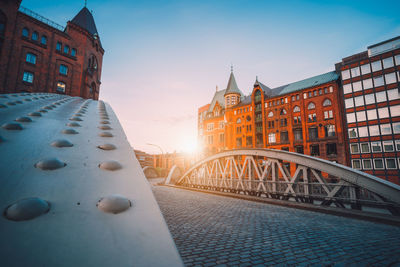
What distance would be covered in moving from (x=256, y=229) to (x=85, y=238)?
475 cm

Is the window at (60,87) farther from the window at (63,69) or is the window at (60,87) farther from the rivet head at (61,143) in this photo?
the rivet head at (61,143)

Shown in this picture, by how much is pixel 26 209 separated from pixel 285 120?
37.8 meters

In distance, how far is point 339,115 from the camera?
96.4 feet

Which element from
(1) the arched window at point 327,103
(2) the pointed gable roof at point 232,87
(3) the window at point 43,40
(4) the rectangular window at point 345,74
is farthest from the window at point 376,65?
(3) the window at point 43,40

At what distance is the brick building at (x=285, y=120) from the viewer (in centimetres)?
2986

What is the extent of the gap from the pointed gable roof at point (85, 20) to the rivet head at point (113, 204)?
3553 cm

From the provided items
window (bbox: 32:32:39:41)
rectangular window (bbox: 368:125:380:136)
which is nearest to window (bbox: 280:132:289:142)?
rectangular window (bbox: 368:125:380:136)

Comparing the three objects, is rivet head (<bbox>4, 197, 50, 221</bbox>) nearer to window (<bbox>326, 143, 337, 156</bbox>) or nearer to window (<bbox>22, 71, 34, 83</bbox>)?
window (<bbox>22, 71, 34, 83</bbox>)

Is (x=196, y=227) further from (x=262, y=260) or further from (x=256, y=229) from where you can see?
(x=262, y=260)

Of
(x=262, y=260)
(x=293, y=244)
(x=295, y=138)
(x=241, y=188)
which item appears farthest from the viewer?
(x=295, y=138)

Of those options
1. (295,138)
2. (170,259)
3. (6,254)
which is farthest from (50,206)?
(295,138)

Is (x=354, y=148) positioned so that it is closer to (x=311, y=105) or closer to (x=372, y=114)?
(x=372, y=114)

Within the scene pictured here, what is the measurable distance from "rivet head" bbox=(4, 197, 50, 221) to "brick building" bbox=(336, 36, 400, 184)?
35915mm

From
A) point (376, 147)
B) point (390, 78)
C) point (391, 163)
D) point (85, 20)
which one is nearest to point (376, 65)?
point (390, 78)
